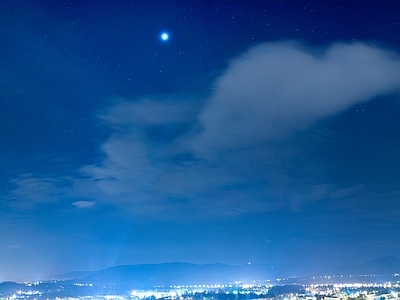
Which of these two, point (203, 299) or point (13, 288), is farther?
point (13, 288)

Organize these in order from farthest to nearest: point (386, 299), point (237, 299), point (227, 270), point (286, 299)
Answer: point (227, 270) → point (237, 299) → point (286, 299) → point (386, 299)

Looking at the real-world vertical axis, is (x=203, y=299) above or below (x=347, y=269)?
below

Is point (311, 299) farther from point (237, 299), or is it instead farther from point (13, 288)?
point (13, 288)

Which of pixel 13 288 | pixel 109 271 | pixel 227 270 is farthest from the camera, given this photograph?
pixel 227 270

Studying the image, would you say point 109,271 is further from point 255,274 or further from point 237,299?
point 237,299

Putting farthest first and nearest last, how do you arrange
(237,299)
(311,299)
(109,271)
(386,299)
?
(109,271) → (237,299) → (311,299) → (386,299)

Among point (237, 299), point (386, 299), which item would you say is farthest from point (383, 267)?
point (386, 299)

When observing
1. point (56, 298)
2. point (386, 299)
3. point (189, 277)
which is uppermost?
point (189, 277)

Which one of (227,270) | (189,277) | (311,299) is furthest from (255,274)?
(311,299)

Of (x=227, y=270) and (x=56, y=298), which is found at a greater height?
(x=227, y=270)
